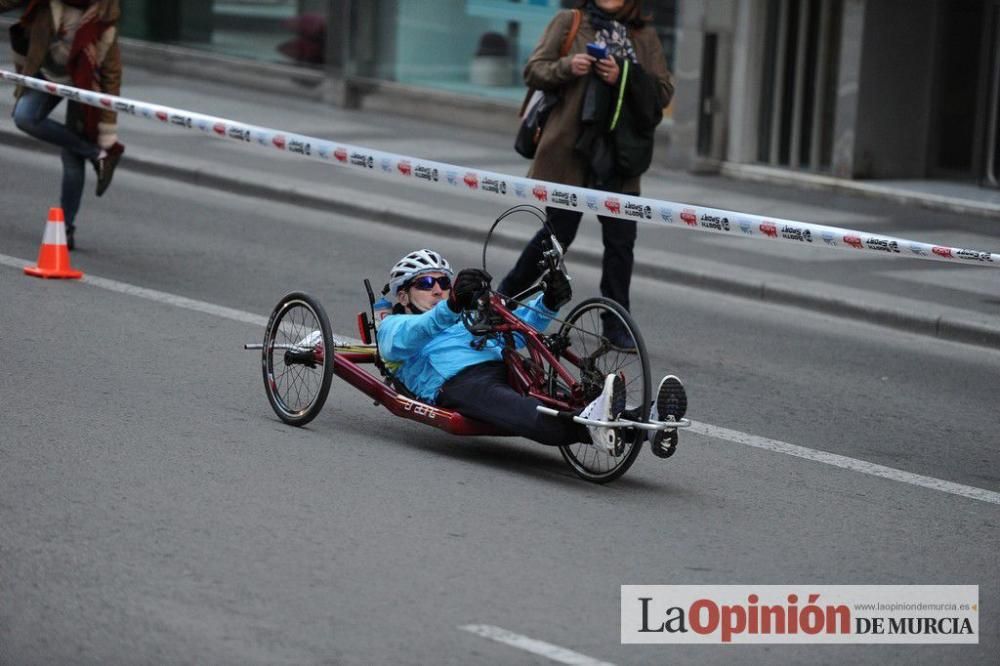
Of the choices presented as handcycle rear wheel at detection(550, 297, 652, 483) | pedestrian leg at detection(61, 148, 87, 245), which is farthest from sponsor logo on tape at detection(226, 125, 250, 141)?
handcycle rear wheel at detection(550, 297, 652, 483)

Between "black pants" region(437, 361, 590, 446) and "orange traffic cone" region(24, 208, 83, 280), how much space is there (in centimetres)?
419

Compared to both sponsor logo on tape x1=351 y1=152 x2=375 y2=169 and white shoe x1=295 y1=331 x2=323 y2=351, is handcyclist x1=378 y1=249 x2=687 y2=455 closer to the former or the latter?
white shoe x1=295 y1=331 x2=323 y2=351

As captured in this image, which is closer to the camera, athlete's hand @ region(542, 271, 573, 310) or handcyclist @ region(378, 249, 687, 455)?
handcyclist @ region(378, 249, 687, 455)

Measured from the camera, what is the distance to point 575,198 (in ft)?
31.7

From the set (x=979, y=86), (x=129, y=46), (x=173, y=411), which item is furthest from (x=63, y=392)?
(x=129, y=46)

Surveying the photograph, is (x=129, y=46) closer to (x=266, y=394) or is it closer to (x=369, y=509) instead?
(x=266, y=394)

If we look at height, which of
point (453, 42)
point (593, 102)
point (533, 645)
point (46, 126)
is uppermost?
point (453, 42)

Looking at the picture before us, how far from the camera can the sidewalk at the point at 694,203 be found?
1227 cm

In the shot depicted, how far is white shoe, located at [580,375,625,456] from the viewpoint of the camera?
672 centimetres

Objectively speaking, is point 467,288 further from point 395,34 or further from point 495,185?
point 395,34

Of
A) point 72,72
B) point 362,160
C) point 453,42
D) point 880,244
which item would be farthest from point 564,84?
point 453,42

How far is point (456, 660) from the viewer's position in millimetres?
5129

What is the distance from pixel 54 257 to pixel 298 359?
3.64 m

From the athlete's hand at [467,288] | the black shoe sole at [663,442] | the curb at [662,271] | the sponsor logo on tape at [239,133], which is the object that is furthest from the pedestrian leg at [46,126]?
the black shoe sole at [663,442]
